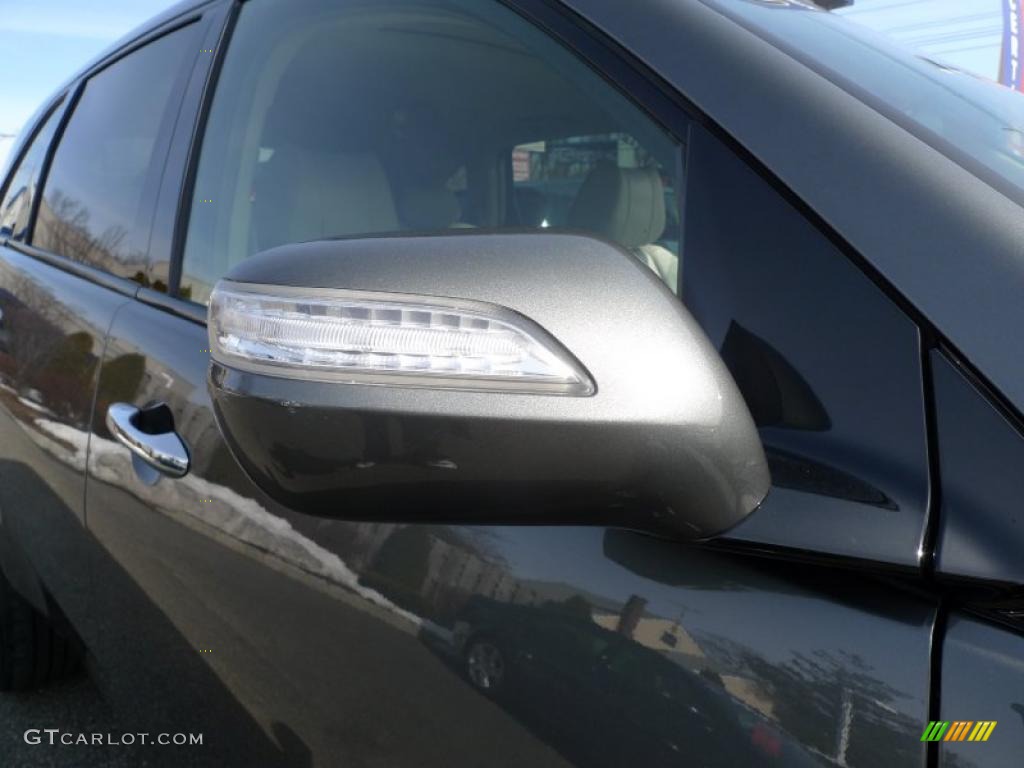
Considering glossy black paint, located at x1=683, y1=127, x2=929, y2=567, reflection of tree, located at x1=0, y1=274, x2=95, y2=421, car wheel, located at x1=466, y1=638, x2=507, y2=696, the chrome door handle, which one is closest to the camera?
glossy black paint, located at x1=683, y1=127, x2=929, y2=567

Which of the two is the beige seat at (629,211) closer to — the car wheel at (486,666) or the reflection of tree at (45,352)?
the car wheel at (486,666)

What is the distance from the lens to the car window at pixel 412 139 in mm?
1020

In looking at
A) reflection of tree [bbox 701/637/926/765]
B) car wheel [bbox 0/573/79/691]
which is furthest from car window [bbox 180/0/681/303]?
car wheel [bbox 0/573/79/691]

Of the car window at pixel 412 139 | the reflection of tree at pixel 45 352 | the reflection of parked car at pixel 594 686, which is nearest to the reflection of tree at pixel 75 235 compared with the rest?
the reflection of tree at pixel 45 352

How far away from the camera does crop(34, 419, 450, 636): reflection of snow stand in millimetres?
980

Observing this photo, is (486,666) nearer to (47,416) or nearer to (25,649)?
(47,416)

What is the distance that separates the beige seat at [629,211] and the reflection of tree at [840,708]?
367mm

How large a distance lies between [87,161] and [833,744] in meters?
2.15

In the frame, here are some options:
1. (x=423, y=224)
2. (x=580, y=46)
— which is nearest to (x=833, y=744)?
(x=580, y=46)

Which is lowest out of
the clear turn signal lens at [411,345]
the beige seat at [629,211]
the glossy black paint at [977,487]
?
the glossy black paint at [977,487]

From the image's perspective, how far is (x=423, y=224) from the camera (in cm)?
128

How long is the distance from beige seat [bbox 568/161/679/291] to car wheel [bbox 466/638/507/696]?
0.37 metres

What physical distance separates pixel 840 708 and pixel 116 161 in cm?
190

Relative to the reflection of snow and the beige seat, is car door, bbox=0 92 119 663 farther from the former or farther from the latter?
the beige seat
